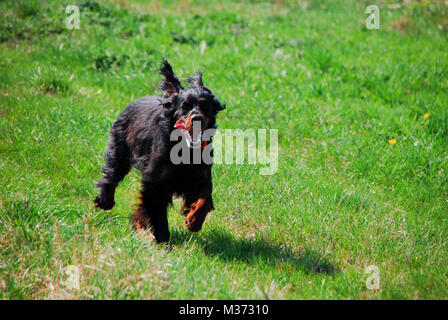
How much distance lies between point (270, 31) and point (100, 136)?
4953 mm

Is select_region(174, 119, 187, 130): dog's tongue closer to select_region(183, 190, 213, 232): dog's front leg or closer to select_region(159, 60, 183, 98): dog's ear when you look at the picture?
select_region(159, 60, 183, 98): dog's ear

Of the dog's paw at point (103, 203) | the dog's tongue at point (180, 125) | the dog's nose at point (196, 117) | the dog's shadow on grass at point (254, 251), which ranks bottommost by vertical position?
the dog's shadow on grass at point (254, 251)

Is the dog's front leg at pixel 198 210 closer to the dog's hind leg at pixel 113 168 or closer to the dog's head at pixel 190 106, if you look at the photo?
the dog's head at pixel 190 106

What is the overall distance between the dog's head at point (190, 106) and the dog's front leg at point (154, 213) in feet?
1.85

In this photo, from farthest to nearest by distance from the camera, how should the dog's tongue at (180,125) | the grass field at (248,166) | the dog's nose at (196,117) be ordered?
the dog's tongue at (180,125)
the dog's nose at (196,117)
the grass field at (248,166)

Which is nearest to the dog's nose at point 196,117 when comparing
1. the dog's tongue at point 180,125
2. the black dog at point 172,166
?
the black dog at point 172,166

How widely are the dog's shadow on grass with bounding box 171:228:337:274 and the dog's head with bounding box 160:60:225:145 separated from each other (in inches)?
36.4

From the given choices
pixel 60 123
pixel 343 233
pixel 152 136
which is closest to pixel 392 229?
pixel 343 233

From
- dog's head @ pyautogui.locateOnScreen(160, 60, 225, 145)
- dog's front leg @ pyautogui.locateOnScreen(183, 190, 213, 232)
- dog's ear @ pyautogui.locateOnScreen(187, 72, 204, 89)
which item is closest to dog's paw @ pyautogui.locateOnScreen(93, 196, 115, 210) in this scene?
dog's front leg @ pyautogui.locateOnScreen(183, 190, 213, 232)

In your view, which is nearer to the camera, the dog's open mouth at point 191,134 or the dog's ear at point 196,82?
Result: the dog's open mouth at point 191,134

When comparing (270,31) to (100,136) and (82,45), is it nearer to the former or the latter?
(82,45)

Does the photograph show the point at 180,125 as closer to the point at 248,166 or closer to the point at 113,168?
the point at 113,168

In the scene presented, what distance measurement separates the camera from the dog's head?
3547mm

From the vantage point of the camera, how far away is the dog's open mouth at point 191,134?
3548 mm
